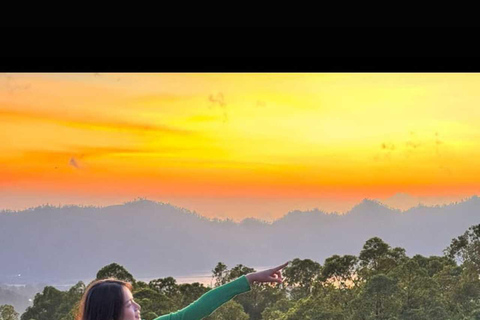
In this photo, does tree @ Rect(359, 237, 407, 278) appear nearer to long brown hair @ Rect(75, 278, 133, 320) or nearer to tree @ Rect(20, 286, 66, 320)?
tree @ Rect(20, 286, 66, 320)

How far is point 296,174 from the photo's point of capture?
4.71 m

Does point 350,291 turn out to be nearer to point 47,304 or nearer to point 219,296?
point 47,304

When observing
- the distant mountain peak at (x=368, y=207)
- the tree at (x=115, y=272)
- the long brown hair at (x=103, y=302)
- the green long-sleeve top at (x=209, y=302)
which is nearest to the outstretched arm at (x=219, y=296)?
the green long-sleeve top at (x=209, y=302)

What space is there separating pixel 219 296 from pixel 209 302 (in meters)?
0.03

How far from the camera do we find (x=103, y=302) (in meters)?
1.56

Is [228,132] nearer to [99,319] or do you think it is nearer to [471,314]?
[471,314]

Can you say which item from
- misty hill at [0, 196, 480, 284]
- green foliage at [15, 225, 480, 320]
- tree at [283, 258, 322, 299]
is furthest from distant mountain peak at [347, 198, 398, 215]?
tree at [283, 258, 322, 299]

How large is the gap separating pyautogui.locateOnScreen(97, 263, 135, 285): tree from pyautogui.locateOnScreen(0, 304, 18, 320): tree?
0.49 meters

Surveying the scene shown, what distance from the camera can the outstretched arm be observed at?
→ 1.75 m

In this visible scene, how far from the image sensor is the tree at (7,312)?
391 cm

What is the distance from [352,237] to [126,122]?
1.44m

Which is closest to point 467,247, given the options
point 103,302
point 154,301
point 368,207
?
point 368,207
